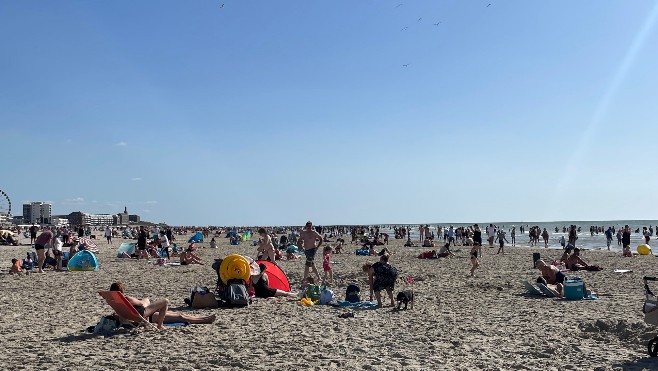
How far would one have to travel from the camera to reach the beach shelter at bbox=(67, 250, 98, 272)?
16.2 metres

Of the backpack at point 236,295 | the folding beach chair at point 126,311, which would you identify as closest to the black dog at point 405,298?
the backpack at point 236,295

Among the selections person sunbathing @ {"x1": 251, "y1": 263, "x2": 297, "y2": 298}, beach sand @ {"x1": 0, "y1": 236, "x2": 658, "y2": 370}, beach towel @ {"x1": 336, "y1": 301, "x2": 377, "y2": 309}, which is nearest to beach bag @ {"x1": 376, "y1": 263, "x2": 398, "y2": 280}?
beach towel @ {"x1": 336, "y1": 301, "x2": 377, "y2": 309}

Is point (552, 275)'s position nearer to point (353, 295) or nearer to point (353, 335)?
point (353, 295)

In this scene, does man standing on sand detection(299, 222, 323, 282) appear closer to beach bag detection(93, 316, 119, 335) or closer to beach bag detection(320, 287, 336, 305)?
beach bag detection(320, 287, 336, 305)

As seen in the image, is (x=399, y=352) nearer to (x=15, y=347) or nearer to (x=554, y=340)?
(x=554, y=340)

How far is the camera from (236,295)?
9219 mm

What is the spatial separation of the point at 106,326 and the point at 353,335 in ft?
10.3

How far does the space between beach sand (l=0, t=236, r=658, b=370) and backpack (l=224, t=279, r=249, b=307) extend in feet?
0.75

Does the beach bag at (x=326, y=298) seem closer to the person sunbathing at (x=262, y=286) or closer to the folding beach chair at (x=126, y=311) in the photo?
the person sunbathing at (x=262, y=286)

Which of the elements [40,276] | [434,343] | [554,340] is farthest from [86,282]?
[554,340]

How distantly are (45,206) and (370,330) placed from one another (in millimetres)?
134207

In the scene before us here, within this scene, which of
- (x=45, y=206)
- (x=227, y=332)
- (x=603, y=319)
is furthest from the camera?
(x=45, y=206)

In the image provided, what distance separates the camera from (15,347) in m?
6.46

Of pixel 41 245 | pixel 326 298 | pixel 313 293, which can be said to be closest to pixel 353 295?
pixel 326 298
